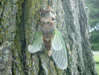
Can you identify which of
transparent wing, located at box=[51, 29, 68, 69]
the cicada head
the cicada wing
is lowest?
transparent wing, located at box=[51, 29, 68, 69]

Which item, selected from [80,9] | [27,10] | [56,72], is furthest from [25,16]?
[80,9]

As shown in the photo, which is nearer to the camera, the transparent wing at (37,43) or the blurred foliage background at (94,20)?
the transparent wing at (37,43)

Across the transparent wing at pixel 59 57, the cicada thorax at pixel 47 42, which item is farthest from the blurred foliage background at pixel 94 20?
the cicada thorax at pixel 47 42

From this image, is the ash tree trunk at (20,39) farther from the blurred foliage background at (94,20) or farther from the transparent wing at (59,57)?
the blurred foliage background at (94,20)

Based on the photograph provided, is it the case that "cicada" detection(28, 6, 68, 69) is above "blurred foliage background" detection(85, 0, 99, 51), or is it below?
above

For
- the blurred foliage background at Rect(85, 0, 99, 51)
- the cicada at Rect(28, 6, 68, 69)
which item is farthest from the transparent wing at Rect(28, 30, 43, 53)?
the blurred foliage background at Rect(85, 0, 99, 51)

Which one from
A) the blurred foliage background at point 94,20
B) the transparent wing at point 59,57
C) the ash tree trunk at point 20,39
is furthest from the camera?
the blurred foliage background at point 94,20

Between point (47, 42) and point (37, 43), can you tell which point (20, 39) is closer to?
point (37, 43)

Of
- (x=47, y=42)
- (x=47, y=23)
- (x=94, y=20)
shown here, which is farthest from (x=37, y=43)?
(x=94, y=20)

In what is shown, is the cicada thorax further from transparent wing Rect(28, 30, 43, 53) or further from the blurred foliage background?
the blurred foliage background
